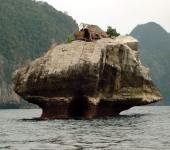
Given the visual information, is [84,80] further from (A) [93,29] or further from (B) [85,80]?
(A) [93,29]

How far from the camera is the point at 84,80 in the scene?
2900 centimetres

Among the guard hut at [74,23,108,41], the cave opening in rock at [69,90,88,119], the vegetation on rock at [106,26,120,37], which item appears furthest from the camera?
the vegetation on rock at [106,26,120,37]

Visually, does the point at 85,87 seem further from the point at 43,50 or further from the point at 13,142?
the point at 43,50

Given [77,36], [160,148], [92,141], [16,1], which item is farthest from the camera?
[16,1]

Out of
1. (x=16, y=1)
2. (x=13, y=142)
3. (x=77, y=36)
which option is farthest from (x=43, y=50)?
(x=13, y=142)

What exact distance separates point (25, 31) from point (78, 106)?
4843 inches

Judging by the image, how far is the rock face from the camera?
29078 mm

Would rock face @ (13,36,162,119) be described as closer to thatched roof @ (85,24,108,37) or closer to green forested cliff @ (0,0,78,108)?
thatched roof @ (85,24,108,37)

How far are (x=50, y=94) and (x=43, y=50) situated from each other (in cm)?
11910

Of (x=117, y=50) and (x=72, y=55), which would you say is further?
(x=117, y=50)

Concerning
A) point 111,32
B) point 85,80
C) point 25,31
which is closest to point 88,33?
point 111,32

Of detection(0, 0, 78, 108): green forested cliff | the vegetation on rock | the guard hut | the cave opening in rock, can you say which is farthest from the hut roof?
detection(0, 0, 78, 108): green forested cliff

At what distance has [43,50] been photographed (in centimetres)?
14712

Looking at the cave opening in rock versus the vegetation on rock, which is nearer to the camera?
the cave opening in rock
